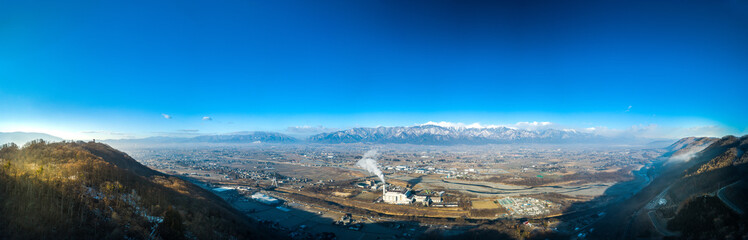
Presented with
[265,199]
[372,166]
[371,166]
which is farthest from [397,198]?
[371,166]

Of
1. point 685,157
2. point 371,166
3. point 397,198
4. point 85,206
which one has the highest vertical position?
point 85,206

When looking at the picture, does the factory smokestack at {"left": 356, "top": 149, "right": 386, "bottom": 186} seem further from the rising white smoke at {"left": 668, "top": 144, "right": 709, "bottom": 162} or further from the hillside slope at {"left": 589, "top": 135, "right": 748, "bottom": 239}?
the rising white smoke at {"left": 668, "top": 144, "right": 709, "bottom": 162}

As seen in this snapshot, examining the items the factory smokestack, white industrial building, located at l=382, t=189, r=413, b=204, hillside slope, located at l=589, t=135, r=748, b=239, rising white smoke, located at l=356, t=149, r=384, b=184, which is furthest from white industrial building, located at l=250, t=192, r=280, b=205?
hillside slope, located at l=589, t=135, r=748, b=239

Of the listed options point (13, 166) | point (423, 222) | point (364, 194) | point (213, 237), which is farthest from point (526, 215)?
point (13, 166)

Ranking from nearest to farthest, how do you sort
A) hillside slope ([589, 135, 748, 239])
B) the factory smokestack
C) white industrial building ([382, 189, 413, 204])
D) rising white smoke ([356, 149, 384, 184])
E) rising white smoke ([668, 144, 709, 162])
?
hillside slope ([589, 135, 748, 239]) < white industrial building ([382, 189, 413, 204]) < the factory smokestack < rising white smoke ([356, 149, 384, 184]) < rising white smoke ([668, 144, 709, 162])

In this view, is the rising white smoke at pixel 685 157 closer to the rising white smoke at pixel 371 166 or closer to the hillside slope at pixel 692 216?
the hillside slope at pixel 692 216

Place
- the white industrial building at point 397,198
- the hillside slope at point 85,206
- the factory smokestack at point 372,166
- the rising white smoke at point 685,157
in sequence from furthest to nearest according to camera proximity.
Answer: the rising white smoke at point 685,157
the factory smokestack at point 372,166
the white industrial building at point 397,198
the hillside slope at point 85,206

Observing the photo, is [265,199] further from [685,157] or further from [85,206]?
[685,157]

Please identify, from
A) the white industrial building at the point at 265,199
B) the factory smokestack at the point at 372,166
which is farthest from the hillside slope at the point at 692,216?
the white industrial building at the point at 265,199

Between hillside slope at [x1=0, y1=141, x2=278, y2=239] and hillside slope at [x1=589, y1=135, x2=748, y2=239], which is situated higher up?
hillside slope at [x1=0, y1=141, x2=278, y2=239]
